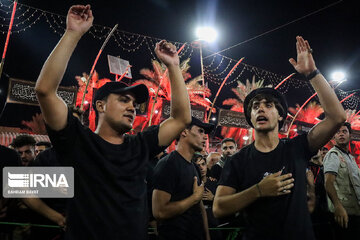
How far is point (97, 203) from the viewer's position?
2240 millimetres

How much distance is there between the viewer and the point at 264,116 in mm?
2953

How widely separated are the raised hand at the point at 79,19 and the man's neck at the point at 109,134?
32.8 inches

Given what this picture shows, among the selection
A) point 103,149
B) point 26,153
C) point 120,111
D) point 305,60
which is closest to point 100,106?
point 120,111

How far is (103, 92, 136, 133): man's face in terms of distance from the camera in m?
2.67

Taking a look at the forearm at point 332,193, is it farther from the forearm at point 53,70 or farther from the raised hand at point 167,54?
the forearm at point 53,70

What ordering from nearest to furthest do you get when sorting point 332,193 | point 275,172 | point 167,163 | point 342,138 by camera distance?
point 275,172
point 167,163
point 332,193
point 342,138

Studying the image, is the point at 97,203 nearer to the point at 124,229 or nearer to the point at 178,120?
the point at 124,229

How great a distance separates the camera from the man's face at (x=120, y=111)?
267 centimetres

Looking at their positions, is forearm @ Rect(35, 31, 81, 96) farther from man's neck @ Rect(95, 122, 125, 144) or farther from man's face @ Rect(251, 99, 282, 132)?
man's face @ Rect(251, 99, 282, 132)

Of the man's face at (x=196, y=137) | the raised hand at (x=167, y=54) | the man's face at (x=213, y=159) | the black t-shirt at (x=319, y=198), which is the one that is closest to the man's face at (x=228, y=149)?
the man's face at (x=213, y=159)

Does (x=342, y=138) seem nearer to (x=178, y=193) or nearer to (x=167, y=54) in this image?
(x=178, y=193)

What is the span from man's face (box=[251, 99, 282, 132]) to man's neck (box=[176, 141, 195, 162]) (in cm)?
143

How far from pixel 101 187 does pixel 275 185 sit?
1.36m

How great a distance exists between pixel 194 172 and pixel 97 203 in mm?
1909
